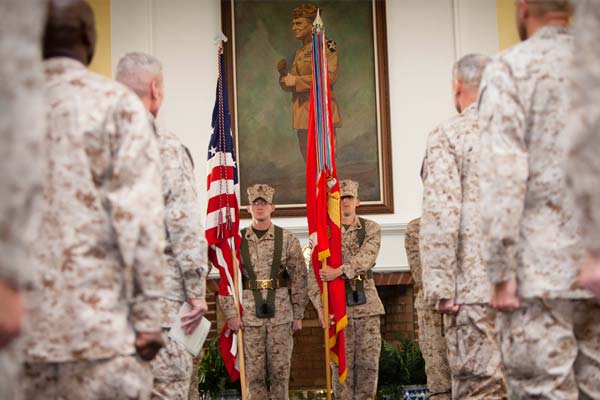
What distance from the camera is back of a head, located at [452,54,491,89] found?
4461 millimetres

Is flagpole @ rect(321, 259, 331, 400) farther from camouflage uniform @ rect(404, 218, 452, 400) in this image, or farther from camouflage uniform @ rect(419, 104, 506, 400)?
camouflage uniform @ rect(419, 104, 506, 400)

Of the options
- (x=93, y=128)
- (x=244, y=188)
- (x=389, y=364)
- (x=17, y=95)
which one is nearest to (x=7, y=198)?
(x=17, y=95)

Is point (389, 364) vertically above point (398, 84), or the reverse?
point (398, 84)

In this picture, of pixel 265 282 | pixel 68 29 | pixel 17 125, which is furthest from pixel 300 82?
pixel 17 125

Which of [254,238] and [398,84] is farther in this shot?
[398,84]

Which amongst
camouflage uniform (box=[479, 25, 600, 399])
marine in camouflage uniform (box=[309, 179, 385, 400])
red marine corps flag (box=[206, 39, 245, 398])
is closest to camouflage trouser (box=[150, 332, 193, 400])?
camouflage uniform (box=[479, 25, 600, 399])

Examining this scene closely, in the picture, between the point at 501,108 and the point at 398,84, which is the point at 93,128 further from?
the point at 398,84

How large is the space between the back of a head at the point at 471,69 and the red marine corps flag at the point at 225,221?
3058 millimetres

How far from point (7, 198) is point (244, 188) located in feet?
26.5

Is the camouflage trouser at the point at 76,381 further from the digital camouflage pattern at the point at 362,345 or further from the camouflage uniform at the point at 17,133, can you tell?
the digital camouflage pattern at the point at 362,345

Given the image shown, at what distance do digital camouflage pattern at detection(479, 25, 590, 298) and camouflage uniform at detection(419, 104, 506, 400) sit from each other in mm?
1161

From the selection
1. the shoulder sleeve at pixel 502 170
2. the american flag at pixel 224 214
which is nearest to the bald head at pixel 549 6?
the shoulder sleeve at pixel 502 170

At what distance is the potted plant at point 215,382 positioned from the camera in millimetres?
8688

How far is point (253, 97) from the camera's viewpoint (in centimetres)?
1024
